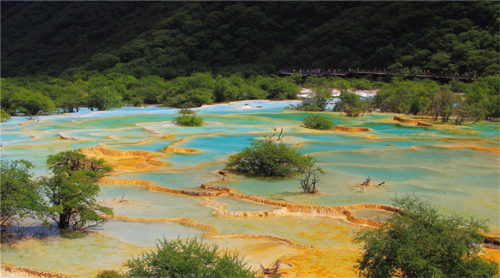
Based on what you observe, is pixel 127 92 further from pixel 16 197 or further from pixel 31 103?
pixel 16 197

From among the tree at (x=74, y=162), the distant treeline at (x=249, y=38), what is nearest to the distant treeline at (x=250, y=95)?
the distant treeline at (x=249, y=38)

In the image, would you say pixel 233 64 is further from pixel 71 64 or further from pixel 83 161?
pixel 83 161

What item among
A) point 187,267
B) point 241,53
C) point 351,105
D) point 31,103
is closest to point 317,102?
point 351,105

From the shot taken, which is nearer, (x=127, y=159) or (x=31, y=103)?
(x=127, y=159)

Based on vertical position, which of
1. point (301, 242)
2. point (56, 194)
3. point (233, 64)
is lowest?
point (301, 242)

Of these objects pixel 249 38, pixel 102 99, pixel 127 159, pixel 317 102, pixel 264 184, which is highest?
pixel 249 38

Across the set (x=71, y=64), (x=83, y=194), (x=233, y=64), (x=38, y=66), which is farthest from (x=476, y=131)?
(x=38, y=66)

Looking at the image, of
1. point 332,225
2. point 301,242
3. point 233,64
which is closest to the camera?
point 301,242
